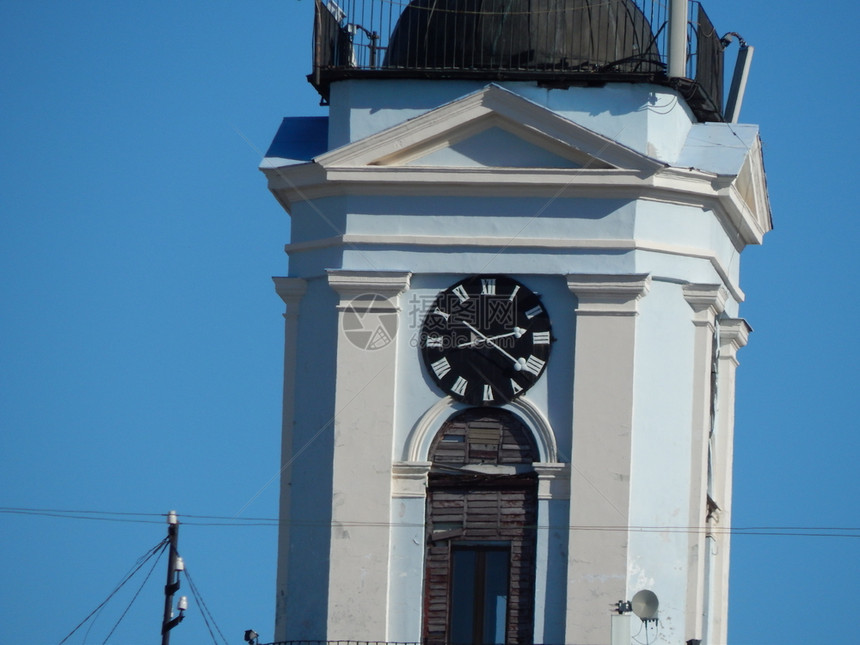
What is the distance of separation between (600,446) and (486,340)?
6.50 feet

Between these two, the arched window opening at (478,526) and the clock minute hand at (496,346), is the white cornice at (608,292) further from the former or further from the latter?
the arched window opening at (478,526)

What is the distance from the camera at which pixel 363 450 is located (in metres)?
34.9

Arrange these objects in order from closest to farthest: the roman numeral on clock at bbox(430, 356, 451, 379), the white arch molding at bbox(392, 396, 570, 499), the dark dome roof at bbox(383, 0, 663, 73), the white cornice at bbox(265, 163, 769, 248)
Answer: the white arch molding at bbox(392, 396, 570, 499), the white cornice at bbox(265, 163, 769, 248), the roman numeral on clock at bbox(430, 356, 451, 379), the dark dome roof at bbox(383, 0, 663, 73)

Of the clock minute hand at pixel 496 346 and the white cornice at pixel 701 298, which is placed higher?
the white cornice at pixel 701 298

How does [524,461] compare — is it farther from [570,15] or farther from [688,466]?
[570,15]

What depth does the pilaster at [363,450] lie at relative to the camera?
3450cm

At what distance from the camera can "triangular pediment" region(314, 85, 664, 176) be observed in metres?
34.8

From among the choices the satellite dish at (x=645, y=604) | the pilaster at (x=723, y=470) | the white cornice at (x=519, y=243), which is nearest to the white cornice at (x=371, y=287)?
the white cornice at (x=519, y=243)

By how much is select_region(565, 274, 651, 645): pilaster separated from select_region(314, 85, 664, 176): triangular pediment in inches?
61.5

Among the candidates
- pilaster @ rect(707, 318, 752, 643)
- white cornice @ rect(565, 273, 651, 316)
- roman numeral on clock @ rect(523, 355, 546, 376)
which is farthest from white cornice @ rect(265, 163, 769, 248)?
pilaster @ rect(707, 318, 752, 643)

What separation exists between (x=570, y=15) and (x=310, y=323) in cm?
523

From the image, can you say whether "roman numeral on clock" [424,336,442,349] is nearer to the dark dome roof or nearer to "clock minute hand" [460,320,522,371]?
"clock minute hand" [460,320,522,371]

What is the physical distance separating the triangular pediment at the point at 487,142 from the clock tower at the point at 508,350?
3 centimetres

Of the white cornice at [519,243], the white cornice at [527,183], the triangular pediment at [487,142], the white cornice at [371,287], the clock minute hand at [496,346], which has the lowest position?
the clock minute hand at [496,346]
